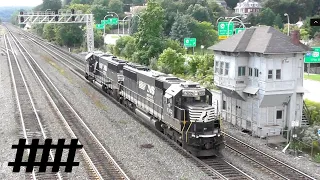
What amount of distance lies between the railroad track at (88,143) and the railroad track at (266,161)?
712 cm

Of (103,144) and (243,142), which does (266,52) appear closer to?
(243,142)

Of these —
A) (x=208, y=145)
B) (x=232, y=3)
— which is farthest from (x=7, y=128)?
(x=232, y=3)

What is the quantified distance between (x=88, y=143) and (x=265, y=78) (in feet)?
39.3

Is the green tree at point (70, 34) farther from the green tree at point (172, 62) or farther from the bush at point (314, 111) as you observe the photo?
the bush at point (314, 111)

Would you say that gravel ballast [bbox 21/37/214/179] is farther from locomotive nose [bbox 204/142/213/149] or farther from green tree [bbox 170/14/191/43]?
green tree [bbox 170/14/191/43]

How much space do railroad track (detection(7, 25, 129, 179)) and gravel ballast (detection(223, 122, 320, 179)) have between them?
898cm

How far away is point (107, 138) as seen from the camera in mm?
25266

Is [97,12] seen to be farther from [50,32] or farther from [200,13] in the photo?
[200,13]

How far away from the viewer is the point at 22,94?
40656 mm

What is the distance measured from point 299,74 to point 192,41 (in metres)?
35.5

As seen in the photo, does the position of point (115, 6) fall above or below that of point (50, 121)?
above

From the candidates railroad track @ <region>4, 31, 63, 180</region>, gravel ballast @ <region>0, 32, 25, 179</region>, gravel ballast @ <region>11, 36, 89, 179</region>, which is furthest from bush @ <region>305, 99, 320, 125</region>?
gravel ballast @ <region>0, 32, 25, 179</region>

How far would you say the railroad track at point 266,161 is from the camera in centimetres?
1945

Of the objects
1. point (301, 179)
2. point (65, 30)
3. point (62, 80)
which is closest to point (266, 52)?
point (301, 179)
